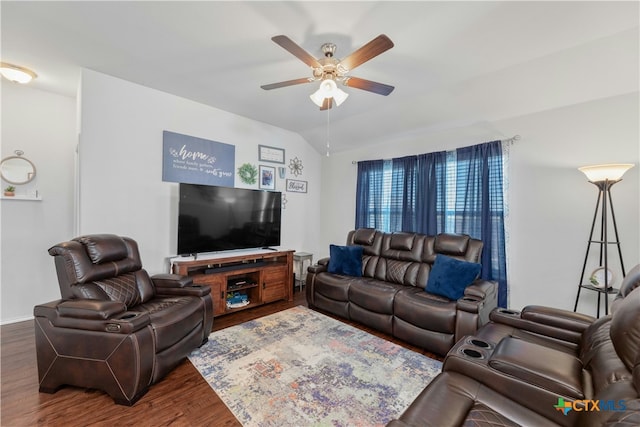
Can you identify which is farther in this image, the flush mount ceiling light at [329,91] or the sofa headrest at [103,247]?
the sofa headrest at [103,247]

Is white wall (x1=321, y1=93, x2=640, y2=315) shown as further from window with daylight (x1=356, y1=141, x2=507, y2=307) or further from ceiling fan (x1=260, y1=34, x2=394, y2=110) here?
ceiling fan (x1=260, y1=34, x2=394, y2=110)

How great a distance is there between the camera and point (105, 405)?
68.9 inches

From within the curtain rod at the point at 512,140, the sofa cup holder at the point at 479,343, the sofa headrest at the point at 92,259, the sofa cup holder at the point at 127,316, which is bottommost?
the sofa cup holder at the point at 127,316

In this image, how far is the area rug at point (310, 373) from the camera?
68.4 inches

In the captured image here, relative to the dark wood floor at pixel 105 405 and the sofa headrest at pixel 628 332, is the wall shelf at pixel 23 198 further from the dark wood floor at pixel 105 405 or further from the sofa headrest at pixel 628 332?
the sofa headrest at pixel 628 332

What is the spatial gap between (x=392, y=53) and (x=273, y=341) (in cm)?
304

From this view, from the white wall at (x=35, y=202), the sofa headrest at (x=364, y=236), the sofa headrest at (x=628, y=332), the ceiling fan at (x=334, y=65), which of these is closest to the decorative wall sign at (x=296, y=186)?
the sofa headrest at (x=364, y=236)

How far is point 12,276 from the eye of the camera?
117 inches

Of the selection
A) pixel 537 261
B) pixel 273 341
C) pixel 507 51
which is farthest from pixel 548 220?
pixel 273 341

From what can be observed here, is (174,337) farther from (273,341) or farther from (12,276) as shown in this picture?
(12,276)

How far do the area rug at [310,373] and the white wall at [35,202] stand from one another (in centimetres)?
241

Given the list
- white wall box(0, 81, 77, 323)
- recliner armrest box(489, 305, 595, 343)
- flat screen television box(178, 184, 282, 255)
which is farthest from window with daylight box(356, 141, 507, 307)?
white wall box(0, 81, 77, 323)

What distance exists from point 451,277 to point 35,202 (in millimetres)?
4967

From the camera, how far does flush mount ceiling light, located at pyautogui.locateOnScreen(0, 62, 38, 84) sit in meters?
2.55
